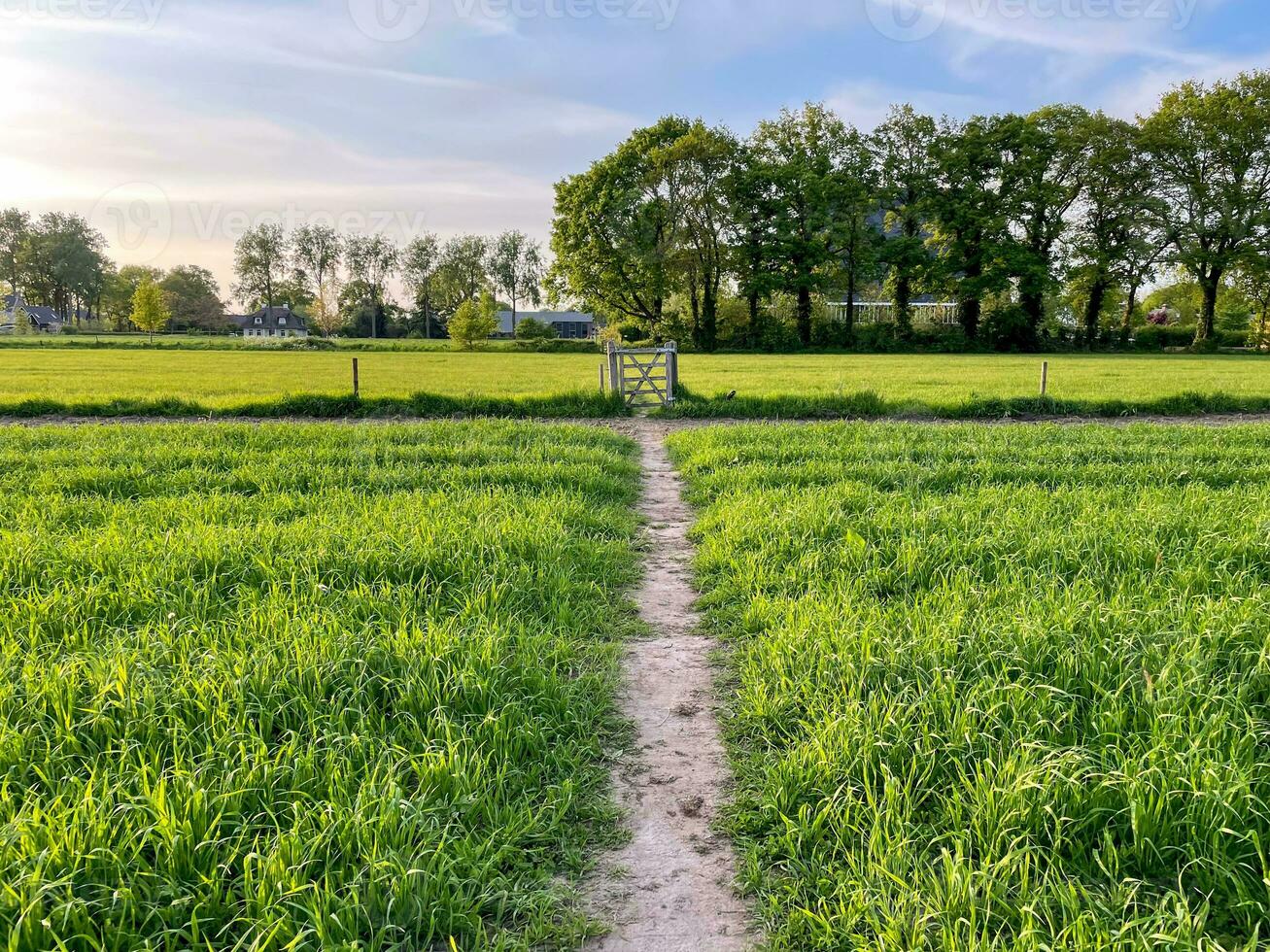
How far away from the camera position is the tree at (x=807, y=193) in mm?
57812

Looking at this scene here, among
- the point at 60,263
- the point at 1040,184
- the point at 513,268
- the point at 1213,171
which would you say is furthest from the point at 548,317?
the point at 1213,171

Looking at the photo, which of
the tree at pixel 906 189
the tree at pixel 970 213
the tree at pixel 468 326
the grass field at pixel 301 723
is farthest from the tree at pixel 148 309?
the grass field at pixel 301 723

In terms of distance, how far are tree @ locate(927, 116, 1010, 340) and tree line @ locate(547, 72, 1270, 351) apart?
0.51 ft

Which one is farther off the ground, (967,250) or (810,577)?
(967,250)

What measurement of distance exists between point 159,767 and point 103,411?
17.2 metres

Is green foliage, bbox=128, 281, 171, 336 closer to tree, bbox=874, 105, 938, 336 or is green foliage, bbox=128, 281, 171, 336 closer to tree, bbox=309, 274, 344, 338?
tree, bbox=309, 274, 344, 338

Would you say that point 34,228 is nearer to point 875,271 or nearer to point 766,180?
point 766,180

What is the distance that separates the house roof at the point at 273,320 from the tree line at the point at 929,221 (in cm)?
7981

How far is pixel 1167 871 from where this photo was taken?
8.18 feet

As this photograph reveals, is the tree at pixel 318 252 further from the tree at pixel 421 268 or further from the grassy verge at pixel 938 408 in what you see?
the grassy verge at pixel 938 408

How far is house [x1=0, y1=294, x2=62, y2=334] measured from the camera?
9002 centimetres

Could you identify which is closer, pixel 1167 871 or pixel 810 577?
pixel 1167 871

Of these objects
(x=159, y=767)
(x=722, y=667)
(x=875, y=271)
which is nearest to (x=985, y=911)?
(x=722, y=667)

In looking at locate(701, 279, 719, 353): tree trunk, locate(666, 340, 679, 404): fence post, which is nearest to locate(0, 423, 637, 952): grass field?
locate(666, 340, 679, 404): fence post
